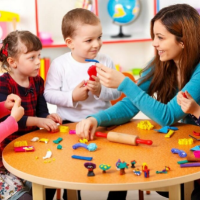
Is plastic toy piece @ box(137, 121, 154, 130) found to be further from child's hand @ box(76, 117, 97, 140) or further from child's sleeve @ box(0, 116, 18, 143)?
child's sleeve @ box(0, 116, 18, 143)

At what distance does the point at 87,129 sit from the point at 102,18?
8.83ft

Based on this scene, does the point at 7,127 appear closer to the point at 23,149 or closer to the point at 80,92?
the point at 23,149

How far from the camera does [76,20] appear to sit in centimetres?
185

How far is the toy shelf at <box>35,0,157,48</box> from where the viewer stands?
368cm

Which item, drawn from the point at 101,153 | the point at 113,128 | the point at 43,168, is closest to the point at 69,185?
the point at 43,168

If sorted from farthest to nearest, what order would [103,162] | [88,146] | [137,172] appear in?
[88,146] → [103,162] → [137,172]

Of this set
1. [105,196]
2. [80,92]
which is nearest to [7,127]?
[80,92]

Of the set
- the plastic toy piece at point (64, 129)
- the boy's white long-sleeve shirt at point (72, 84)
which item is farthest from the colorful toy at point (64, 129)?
the boy's white long-sleeve shirt at point (72, 84)

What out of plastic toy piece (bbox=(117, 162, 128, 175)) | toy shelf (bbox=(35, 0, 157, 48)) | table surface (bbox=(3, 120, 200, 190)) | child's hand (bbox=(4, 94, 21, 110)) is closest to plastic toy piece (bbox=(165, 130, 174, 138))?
table surface (bbox=(3, 120, 200, 190))

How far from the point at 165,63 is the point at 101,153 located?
2.21 ft

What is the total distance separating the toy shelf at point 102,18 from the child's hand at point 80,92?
1872 millimetres

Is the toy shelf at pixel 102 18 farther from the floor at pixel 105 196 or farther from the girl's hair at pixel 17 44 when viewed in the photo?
the girl's hair at pixel 17 44

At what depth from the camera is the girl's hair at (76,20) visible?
6.02 ft

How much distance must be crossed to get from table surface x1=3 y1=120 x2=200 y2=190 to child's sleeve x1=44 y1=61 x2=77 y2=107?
35 cm
